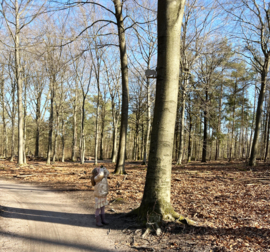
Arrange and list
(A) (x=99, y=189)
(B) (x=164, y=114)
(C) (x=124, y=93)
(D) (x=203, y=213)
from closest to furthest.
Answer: (B) (x=164, y=114)
(A) (x=99, y=189)
(D) (x=203, y=213)
(C) (x=124, y=93)

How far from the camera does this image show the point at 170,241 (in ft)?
12.3

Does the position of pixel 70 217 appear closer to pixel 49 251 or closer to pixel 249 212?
pixel 49 251

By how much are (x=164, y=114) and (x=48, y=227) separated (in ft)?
11.8

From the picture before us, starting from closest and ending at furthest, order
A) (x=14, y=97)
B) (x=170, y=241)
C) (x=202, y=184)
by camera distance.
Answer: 1. (x=170, y=241)
2. (x=202, y=184)
3. (x=14, y=97)

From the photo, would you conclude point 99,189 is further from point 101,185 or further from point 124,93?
point 124,93

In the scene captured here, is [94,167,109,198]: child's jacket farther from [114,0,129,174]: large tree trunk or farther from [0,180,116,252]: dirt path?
[114,0,129,174]: large tree trunk

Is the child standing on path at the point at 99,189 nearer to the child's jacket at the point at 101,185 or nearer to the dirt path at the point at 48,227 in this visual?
the child's jacket at the point at 101,185

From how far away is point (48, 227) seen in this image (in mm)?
4496

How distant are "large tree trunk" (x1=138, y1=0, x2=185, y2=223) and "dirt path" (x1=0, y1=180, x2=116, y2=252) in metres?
1.22

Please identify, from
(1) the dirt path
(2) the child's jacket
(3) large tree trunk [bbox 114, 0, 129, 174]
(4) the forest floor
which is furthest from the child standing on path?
(3) large tree trunk [bbox 114, 0, 129, 174]

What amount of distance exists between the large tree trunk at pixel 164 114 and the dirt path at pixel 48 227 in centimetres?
122

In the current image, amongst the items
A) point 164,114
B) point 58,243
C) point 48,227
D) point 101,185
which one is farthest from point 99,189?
point 164,114

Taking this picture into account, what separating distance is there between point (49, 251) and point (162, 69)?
4.14 metres

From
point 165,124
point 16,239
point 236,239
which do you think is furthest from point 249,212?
point 16,239
